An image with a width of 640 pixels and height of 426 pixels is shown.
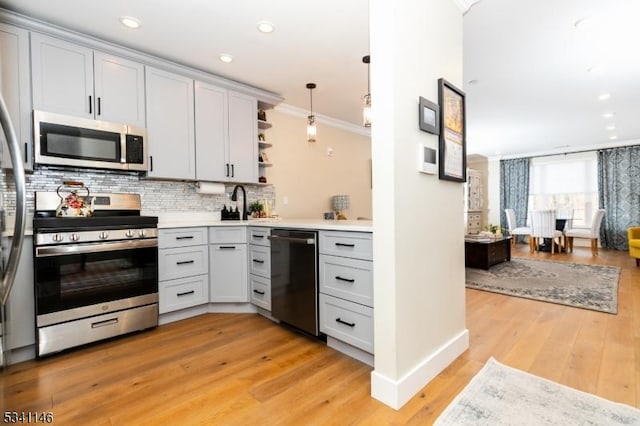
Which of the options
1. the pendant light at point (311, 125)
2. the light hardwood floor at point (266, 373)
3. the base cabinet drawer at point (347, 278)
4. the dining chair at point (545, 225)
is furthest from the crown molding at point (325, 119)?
the dining chair at point (545, 225)

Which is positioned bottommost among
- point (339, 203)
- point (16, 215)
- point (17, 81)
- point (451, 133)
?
point (16, 215)

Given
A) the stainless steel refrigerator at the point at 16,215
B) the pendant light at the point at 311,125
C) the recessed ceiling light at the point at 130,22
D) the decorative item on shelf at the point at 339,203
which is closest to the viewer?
the stainless steel refrigerator at the point at 16,215

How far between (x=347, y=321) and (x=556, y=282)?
135 inches

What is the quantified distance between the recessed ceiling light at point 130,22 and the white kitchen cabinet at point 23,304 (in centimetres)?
172

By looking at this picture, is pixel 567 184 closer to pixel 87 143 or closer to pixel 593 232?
pixel 593 232

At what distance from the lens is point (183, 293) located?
2.76 metres

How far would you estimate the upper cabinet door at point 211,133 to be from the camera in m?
3.13

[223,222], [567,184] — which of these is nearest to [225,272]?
[223,222]

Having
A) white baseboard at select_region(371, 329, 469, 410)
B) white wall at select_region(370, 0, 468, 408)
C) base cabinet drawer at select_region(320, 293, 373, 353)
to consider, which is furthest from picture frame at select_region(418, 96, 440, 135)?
white baseboard at select_region(371, 329, 469, 410)

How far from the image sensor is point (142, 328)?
2490mm

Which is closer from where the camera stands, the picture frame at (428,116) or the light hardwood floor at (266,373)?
the light hardwood floor at (266,373)

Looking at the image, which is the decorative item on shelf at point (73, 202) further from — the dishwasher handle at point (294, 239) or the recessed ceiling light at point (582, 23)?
the recessed ceiling light at point (582, 23)

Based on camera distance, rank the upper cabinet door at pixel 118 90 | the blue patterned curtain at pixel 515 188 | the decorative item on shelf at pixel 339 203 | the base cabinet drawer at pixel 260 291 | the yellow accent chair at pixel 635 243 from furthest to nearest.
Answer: the blue patterned curtain at pixel 515 188, the decorative item on shelf at pixel 339 203, the yellow accent chair at pixel 635 243, the base cabinet drawer at pixel 260 291, the upper cabinet door at pixel 118 90

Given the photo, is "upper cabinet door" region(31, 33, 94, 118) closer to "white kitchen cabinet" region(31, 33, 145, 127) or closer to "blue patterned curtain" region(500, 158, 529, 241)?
"white kitchen cabinet" region(31, 33, 145, 127)
